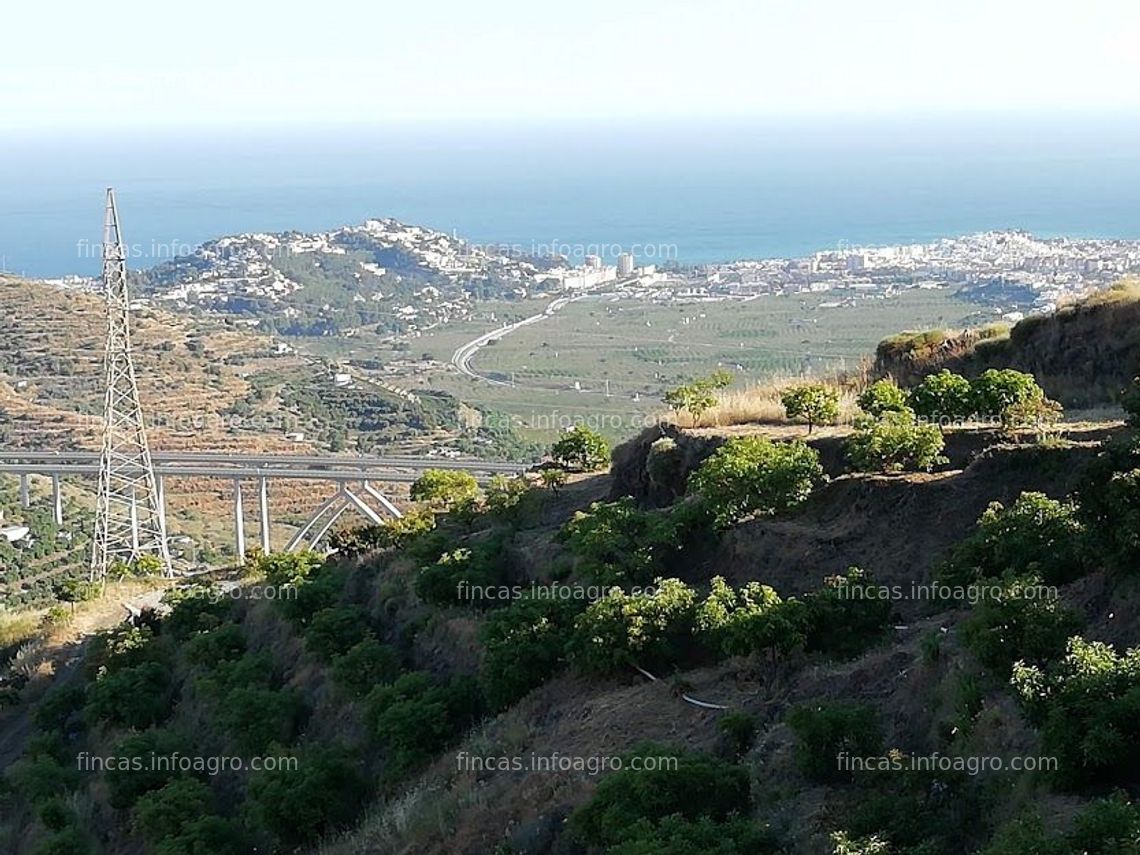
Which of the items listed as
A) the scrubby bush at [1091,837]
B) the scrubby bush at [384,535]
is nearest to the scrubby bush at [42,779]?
the scrubby bush at [384,535]

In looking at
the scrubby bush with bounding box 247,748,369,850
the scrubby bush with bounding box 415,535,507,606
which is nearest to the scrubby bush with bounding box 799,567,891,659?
the scrubby bush with bounding box 247,748,369,850

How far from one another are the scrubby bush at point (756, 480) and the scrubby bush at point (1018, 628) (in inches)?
165

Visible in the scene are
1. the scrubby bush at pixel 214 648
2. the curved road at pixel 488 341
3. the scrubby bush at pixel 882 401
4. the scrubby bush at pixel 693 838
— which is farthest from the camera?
the curved road at pixel 488 341

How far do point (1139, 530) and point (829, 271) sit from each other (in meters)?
97.4

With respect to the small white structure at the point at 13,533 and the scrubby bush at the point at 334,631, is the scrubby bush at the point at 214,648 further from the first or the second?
the small white structure at the point at 13,533

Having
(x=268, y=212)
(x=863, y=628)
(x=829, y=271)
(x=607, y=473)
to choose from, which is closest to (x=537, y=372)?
(x=829, y=271)

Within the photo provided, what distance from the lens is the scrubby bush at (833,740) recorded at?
23.4 feet

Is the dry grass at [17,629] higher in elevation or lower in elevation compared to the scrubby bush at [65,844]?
lower

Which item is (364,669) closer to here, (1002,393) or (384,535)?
(384,535)

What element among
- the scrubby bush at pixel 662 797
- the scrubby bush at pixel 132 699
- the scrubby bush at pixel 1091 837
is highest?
the scrubby bush at pixel 1091 837

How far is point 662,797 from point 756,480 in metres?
4.85

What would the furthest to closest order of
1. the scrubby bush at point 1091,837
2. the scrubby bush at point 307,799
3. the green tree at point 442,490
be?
the green tree at point 442,490 < the scrubby bush at point 307,799 < the scrubby bush at point 1091,837

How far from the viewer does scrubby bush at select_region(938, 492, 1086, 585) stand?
8.24m

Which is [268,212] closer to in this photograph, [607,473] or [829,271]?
[829,271]
